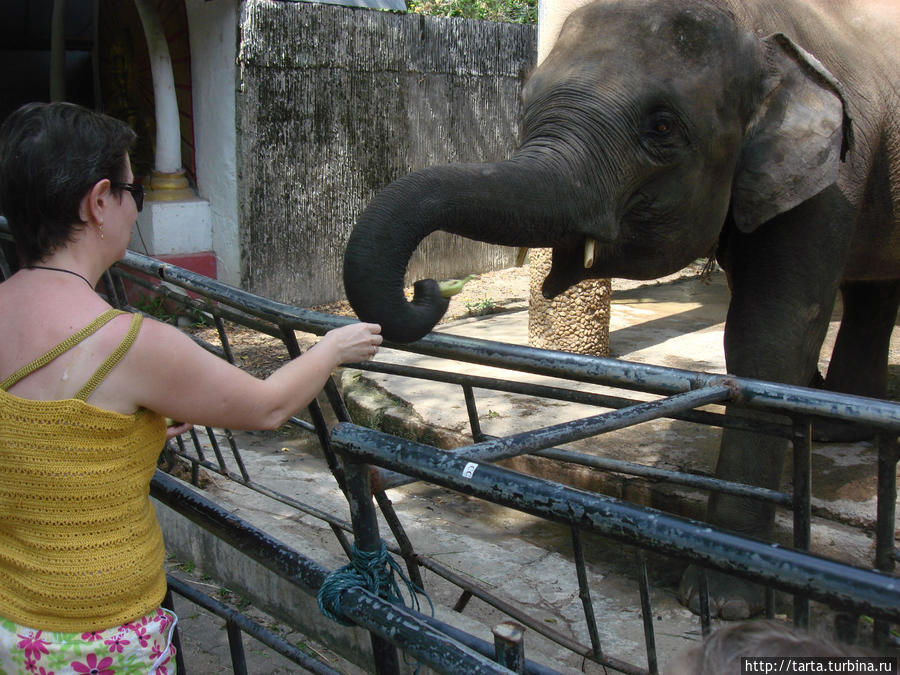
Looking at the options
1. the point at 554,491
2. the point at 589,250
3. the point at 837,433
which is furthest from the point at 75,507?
the point at 837,433

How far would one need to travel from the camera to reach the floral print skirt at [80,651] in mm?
1720

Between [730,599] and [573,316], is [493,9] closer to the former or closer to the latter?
[573,316]

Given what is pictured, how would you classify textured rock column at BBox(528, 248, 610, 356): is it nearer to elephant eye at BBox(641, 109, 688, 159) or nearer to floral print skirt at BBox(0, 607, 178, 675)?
elephant eye at BBox(641, 109, 688, 159)

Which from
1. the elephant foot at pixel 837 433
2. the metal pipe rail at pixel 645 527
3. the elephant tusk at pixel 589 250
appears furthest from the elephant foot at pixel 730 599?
the metal pipe rail at pixel 645 527

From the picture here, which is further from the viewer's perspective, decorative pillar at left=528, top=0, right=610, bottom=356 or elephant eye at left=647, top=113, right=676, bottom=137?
decorative pillar at left=528, top=0, right=610, bottom=356

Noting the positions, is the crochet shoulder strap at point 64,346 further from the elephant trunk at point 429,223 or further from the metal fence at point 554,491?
the elephant trunk at point 429,223

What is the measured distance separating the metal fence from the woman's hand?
273mm

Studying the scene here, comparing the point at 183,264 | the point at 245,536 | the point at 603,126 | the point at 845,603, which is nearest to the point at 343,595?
the point at 245,536

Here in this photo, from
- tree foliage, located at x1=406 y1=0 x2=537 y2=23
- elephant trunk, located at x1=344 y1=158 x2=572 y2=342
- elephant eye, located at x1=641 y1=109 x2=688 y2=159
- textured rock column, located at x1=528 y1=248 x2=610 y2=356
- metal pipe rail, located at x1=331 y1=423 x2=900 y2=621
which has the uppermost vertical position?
tree foliage, located at x1=406 y1=0 x2=537 y2=23

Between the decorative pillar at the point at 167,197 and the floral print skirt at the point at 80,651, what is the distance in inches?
240

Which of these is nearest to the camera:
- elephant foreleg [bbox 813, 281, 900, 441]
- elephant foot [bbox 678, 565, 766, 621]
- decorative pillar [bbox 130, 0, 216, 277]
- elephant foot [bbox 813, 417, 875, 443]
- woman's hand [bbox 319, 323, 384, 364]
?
woman's hand [bbox 319, 323, 384, 364]

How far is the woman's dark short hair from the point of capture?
163 centimetres

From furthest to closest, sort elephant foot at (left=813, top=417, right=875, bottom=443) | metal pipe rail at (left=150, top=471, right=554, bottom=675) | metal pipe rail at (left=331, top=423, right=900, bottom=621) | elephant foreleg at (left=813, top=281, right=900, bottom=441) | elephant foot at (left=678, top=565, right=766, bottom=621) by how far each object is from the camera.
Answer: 1. elephant foreleg at (left=813, top=281, right=900, bottom=441)
2. elephant foot at (left=813, top=417, right=875, bottom=443)
3. elephant foot at (left=678, top=565, right=766, bottom=621)
4. metal pipe rail at (left=150, top=471, right=554, bottom=675)
5. metal pipe rail at (left=331, top=423, right=900, bottom=621)

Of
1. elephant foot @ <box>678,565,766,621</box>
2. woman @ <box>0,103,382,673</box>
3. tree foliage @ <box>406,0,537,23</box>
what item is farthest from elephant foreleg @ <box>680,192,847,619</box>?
tree foliage @ <box>406,0,537,23</box>
